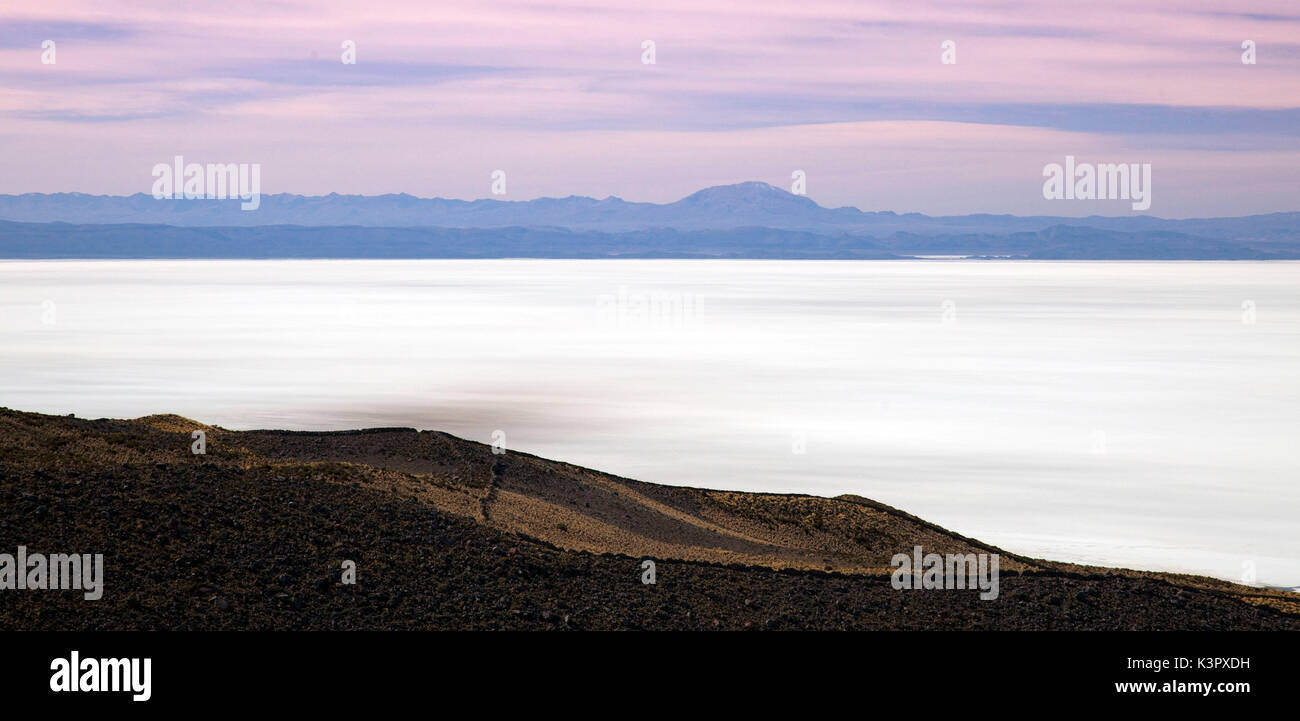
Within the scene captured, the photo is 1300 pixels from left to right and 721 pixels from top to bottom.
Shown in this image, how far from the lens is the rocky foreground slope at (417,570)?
8.95 m

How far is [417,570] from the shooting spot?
9.90 m

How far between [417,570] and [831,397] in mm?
21269

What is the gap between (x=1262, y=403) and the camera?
98.3ft

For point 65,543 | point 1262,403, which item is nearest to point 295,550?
point 65,543

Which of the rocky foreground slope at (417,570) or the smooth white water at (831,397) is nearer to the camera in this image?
the rocky foreground slope at (417,570)

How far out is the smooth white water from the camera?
709 inches

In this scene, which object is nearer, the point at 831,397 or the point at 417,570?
the point at 417,570

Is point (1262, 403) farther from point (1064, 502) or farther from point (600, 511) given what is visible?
point (600, 511)

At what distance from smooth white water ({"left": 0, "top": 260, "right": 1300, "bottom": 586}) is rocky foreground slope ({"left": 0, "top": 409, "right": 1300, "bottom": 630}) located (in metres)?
4.31

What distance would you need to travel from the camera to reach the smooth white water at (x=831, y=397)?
1800 centimetres

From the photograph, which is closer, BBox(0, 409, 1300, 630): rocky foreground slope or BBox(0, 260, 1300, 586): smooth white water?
BBox(0, 409, 1300, 630): rocky foreground slope

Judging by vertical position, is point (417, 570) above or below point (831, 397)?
below

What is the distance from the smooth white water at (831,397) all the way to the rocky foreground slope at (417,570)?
4.31 metres

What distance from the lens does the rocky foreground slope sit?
352 inches
